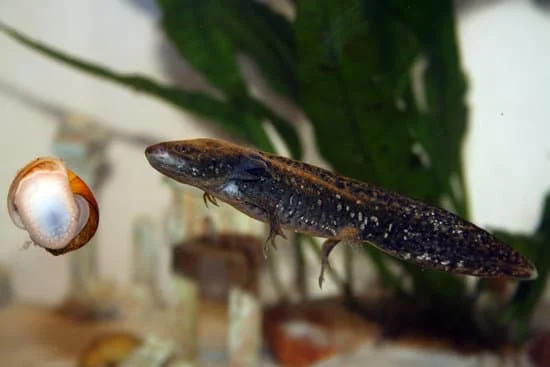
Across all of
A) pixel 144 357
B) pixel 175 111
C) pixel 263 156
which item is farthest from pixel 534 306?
pixel 175 111

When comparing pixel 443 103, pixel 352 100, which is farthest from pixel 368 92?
pixel 443 103

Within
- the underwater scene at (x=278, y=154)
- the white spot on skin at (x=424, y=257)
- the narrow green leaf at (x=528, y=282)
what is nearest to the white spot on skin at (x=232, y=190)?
the underwater scene at (x=278, y=154)

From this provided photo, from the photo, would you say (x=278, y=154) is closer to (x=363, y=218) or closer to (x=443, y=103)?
(x=363, y=218)

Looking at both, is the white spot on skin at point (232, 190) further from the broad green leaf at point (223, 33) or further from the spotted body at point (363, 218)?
the broad green leaf at point (223, 33)

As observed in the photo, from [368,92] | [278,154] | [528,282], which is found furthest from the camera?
[528,282]

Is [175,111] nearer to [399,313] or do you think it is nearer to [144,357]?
[144,357]

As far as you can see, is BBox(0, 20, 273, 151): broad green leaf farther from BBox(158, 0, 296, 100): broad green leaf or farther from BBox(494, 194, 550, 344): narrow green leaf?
BBox(494, 194, 550, 344): narrow green leaf

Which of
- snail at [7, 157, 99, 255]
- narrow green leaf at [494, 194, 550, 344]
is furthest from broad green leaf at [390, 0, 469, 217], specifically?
snail at [7, 157, 99, 255]
